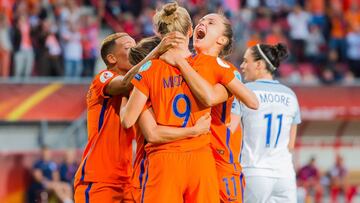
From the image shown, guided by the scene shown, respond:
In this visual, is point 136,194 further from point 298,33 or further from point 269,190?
point 298,33

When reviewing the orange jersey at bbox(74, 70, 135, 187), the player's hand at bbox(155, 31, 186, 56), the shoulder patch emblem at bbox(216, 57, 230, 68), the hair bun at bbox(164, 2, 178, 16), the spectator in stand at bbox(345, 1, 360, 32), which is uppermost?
the spectator in stand at bbox(345, 1, 360, 32)

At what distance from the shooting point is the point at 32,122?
2038cm

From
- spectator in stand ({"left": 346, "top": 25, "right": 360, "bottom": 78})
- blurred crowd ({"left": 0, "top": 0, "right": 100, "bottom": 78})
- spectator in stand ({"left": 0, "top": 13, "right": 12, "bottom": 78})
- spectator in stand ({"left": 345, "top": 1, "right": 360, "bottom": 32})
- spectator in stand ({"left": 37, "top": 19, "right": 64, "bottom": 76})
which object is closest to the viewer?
spectator in stand ({"left": 0, "top": 13, "right": 12, "bottom": 78})

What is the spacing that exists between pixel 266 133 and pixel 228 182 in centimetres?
163

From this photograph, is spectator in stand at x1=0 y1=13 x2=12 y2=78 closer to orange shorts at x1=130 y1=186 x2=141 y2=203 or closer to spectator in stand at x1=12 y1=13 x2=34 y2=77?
spectator in stand at x1=12 y1=13 x2=34 y2=77

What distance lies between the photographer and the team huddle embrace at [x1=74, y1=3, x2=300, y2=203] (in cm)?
654

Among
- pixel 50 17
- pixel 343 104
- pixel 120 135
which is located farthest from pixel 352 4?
pixel 120 135

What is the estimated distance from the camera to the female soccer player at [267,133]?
8672mm

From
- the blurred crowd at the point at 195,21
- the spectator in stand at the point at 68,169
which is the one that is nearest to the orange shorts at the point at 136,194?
the spectator in stand at the point at 68,169

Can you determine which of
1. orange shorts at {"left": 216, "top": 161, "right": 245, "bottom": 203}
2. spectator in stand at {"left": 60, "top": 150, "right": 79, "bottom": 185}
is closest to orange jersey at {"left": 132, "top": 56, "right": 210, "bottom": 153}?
orange shorts at {"left": 216, "top": 161, "right": 245, "bottom": 203}

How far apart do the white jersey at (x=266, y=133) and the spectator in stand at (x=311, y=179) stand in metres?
11.2

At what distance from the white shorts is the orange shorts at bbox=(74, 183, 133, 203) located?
64.4 inches

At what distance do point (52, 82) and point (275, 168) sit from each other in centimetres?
1222

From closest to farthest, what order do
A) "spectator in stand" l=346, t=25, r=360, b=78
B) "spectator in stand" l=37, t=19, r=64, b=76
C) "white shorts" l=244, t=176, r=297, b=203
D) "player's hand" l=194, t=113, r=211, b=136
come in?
"player's hand" l=194, t=113, r=211, b=136
"white shorts" l=244, t=176, r=297, b=203
"spectator in stand" l=37, t=19, r=64, b=76
"spectator in stand" l=346, t=25, r=360, b=78
